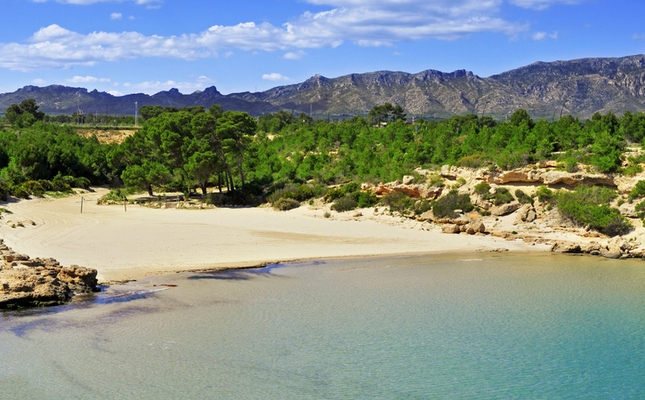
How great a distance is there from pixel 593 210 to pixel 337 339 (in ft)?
54.4

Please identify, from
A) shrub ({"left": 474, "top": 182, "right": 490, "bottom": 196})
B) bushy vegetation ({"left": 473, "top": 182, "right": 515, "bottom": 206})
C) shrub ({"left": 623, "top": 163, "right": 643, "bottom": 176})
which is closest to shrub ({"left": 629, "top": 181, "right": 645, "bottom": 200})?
shrub ({"left": 623, "top": 163, "right": 643, "bottom": 176})

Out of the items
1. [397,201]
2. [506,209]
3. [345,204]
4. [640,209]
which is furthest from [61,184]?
[640,209]

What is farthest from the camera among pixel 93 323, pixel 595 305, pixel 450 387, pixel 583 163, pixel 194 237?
pixel 583 163

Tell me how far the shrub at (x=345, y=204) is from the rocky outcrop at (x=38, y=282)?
1742 cm

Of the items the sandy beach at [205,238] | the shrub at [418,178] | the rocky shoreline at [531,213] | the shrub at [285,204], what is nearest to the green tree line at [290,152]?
the rocky shoreline at [531,213]

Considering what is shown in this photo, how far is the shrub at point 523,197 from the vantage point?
97.2ft

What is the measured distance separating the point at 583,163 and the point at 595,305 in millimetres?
14505

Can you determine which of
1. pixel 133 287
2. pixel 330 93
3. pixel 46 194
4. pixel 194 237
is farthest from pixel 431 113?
pixel 133 287

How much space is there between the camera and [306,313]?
16.5 m

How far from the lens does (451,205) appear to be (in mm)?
30594

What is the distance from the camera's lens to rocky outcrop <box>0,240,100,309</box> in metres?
15.5

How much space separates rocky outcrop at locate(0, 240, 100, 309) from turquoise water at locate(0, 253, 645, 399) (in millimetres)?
417

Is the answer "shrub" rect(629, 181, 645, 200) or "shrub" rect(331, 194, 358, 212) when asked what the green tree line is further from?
"shrub" rect(331, 194, 358, 212)

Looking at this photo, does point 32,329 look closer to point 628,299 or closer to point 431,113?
point 628,299
